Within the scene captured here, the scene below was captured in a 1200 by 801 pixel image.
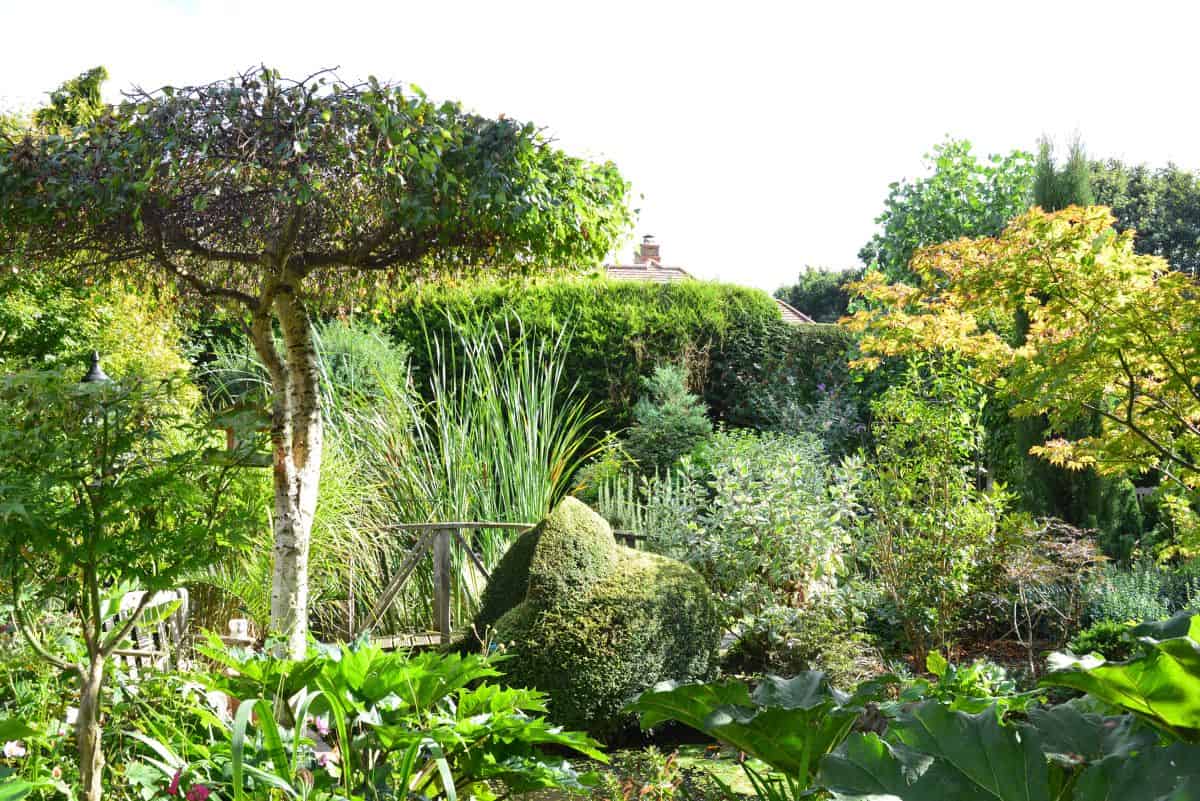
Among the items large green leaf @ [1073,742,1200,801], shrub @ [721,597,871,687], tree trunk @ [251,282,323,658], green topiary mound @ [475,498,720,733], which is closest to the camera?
large green leaf @ [1073,742,1200,801]

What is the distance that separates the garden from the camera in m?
2.05

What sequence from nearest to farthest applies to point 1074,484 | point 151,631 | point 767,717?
1. point 767,717
2. point 151,631
3. point 1074,484

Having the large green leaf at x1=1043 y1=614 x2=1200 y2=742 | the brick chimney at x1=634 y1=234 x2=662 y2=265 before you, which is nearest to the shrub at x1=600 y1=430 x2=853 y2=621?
the large green leaf at x1=1043 y1=614 x2=1200 y2=742

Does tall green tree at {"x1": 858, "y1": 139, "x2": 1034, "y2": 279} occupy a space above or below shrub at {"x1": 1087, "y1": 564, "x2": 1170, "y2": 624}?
above

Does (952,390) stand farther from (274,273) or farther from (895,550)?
(274,273)

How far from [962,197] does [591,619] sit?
7117 millimetres

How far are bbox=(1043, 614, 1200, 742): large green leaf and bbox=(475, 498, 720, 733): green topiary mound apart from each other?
8.23 feet

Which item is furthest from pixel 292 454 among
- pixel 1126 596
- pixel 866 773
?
pixel 1126 596

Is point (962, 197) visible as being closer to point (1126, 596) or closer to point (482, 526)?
point (1126, 596)

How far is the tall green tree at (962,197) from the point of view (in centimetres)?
914

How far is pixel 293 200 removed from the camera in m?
2.93

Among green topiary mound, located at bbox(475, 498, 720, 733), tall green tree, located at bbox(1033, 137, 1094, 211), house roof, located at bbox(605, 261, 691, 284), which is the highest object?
house roof, located at bbox(605, 261, 691, 284)

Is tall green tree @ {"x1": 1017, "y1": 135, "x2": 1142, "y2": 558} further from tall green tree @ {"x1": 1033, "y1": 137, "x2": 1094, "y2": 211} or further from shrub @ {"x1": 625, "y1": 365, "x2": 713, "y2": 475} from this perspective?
shrub @ {"x1": 625, "y1": 365, "x2": 713, "y2": 475}

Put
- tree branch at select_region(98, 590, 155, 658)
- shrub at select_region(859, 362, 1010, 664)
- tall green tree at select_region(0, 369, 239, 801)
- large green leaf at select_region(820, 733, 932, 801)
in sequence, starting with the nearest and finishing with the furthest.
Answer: large green leaf at select_region(820, 733, 932, 801) < tall green tree at select_region(0, 369, 239, 801) < tree branch at select_region(98, 590, 155, 658) < shrub at select_region(859, 362, 1010, 664)
